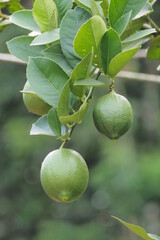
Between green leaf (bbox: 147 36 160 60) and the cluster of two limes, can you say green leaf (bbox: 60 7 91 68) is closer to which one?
the cluster of two limes

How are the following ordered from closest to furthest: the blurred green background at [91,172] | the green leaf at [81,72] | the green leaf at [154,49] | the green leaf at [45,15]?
the green leaf at [81,72], the green leaf at [45,15], the green leaf at [154,49], the blurred green background at [91,172]

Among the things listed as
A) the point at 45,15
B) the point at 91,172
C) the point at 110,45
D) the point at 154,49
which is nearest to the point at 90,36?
the point at 110,45

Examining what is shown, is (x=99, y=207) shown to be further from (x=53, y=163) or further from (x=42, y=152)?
(x=53, y=163)

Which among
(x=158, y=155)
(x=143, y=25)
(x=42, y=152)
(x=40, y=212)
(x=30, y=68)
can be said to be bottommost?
(x=40, y=212)

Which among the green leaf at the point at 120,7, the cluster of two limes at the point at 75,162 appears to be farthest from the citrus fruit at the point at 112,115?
the green leaf at the point at 120,7

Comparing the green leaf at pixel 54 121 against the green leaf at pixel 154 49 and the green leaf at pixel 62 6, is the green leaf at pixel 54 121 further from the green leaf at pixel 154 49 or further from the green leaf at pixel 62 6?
the green leaf at pixel 154 49

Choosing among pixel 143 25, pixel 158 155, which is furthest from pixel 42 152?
pixel 143 25

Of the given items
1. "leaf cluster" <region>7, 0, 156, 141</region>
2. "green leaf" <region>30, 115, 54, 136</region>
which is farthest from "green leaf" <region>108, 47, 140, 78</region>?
"green leaf" <region>30, 115, 54, 136</region>
